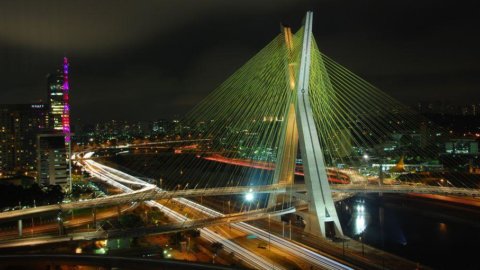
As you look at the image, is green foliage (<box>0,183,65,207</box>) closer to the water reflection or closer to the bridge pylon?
the bridge pylon

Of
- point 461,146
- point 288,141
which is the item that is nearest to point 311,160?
point 288,141

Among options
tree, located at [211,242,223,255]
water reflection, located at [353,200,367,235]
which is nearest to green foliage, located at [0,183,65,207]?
tree, located at [211,242,223,255]

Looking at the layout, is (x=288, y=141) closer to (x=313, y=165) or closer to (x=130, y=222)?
(x=313, y=165)

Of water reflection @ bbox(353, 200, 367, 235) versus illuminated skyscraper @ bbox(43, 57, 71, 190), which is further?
illuminated skyscraper @ bbox(43, 57, 71, 190)

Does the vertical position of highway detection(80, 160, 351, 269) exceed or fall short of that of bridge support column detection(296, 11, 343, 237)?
it falls short

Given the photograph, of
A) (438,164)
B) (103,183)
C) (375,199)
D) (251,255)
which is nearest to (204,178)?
(103,183)

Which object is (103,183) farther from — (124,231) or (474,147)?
(474,147)
